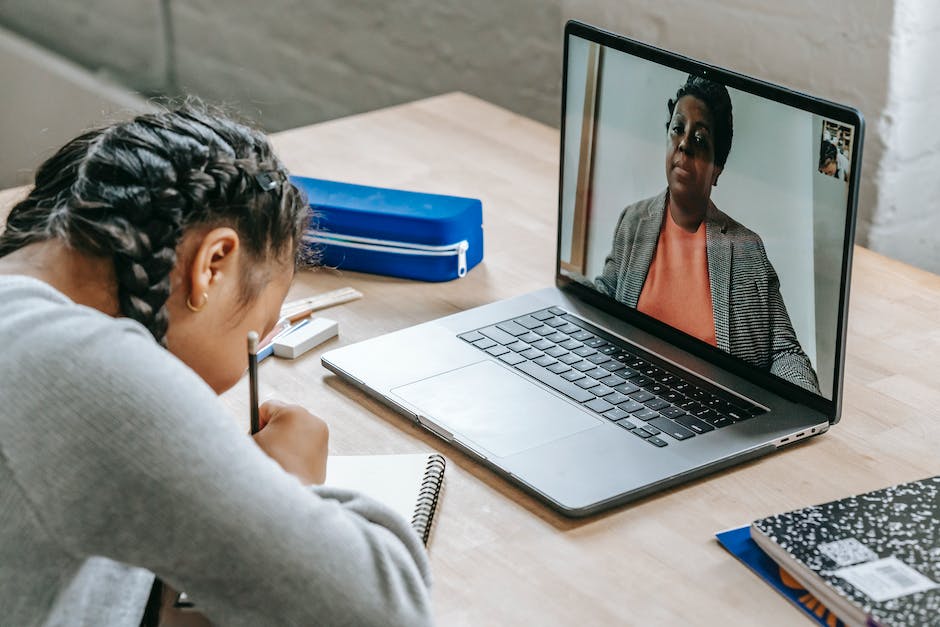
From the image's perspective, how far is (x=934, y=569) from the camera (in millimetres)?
807

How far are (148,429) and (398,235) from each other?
0.72 m

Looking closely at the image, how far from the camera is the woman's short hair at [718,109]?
1048 millimetres

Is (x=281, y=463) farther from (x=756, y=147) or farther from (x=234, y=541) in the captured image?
(x=756, y=147)

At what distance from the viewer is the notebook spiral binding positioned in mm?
896

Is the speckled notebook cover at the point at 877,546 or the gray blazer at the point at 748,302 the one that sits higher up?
the gray blazer at the point at 748,302

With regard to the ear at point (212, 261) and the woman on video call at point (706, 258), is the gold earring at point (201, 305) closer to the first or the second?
the ear at point (212, 261)

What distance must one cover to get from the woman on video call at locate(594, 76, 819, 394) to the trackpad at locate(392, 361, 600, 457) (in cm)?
16

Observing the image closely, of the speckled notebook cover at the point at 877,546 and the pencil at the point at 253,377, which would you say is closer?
the speckled notebook cover at the point at 877,546

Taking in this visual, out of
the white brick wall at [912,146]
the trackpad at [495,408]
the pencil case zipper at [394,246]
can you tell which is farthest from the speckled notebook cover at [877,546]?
the white brick wall at [912,146]

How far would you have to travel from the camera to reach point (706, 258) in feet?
3.56

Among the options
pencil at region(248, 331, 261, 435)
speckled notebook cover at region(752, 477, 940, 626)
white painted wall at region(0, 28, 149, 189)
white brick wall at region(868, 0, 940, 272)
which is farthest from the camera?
white painted wall at region(0, 28, 149, 189)

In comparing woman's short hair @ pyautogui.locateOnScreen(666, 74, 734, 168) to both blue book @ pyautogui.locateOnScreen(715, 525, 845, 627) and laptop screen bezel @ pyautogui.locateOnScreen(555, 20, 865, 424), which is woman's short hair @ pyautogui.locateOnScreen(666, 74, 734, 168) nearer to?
laptop screen bezel @ pyautogui.locateOnScreen(555, 20, 865, 424)

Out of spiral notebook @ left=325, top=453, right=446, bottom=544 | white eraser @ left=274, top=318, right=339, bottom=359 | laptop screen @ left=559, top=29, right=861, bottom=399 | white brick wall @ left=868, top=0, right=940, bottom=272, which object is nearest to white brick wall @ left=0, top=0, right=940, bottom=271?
white brick wall @ left=868, top=0, right=940, bottom=272

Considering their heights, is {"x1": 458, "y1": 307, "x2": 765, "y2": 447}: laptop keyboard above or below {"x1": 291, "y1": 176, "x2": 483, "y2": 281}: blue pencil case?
below
